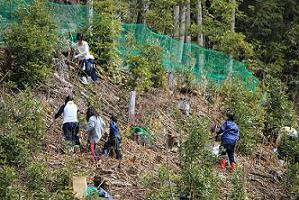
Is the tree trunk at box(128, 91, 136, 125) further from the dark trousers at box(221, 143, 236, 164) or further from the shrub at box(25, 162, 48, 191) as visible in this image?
the shrub at box(25, 162, 48, 191)

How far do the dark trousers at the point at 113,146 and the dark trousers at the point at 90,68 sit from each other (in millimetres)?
3975

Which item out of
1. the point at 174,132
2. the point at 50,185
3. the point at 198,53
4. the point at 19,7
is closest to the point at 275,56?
the point at 198,53

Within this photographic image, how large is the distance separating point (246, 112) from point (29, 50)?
672 cm

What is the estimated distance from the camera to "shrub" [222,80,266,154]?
17703 mm

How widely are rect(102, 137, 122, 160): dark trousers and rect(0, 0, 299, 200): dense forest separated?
0.20 metres

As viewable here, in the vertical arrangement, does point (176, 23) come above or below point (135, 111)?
above

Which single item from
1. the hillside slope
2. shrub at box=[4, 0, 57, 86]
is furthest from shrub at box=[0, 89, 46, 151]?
shrub at box=[4, 0, 57, 86]

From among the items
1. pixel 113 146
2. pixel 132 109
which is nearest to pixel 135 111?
pixel 132 109

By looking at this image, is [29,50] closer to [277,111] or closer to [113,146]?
[113,146]

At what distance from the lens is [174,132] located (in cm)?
1748

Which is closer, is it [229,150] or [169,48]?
[229,150]

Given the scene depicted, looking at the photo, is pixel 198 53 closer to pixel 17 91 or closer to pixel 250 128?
pixel 250 128

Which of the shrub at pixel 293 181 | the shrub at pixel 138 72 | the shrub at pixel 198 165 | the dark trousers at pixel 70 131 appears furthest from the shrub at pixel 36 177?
the shrub at pixel 138 72

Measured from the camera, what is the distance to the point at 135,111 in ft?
57.9
